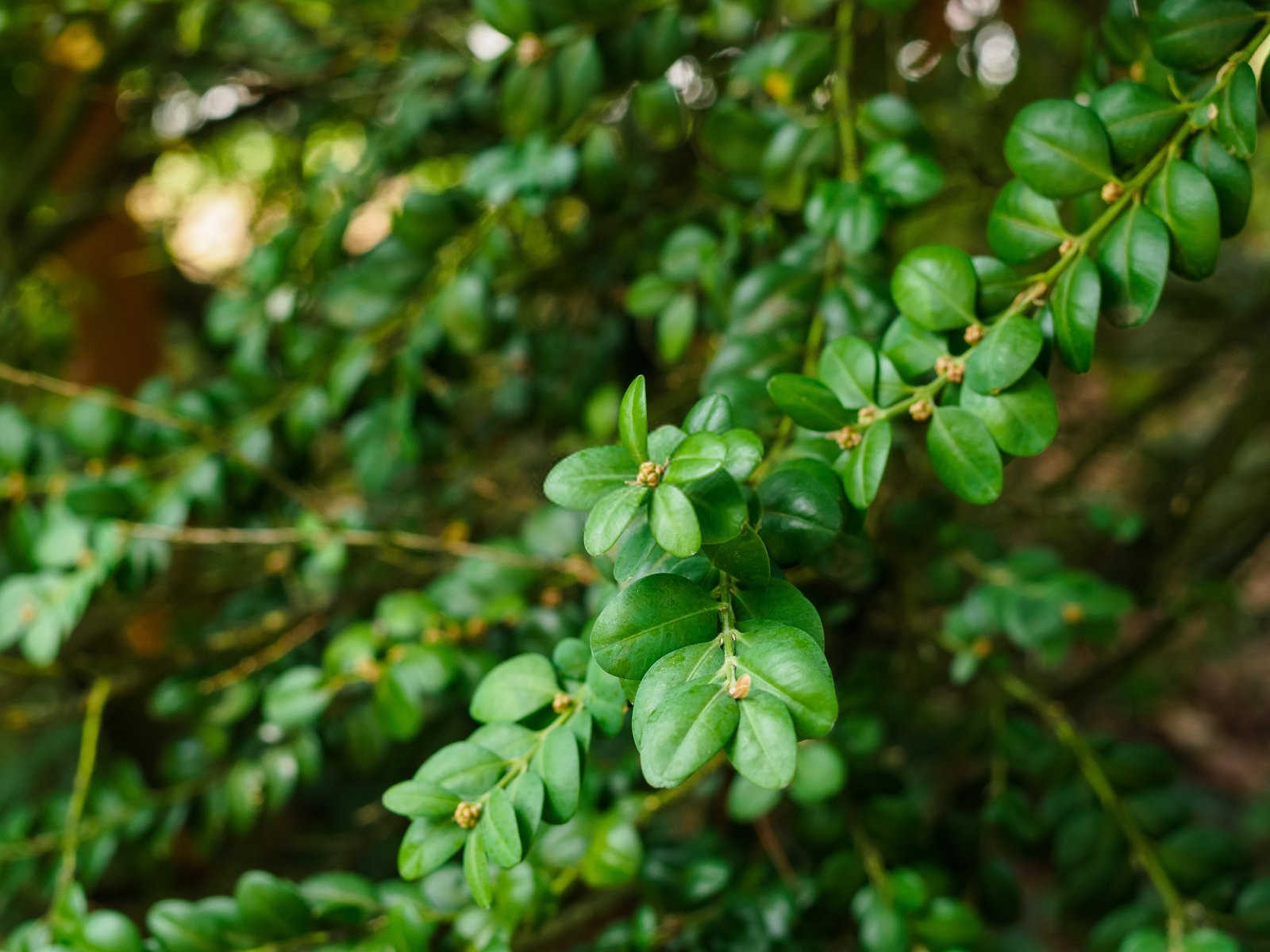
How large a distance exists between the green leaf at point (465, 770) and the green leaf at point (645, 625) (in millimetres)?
120

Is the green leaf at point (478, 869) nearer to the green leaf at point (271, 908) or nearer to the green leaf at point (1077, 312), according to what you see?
the green leaf at point (271, 908)

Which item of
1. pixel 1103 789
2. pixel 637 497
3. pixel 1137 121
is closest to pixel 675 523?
pixel 637 497

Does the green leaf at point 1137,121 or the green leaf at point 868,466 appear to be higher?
the green leaf at point 1137,121

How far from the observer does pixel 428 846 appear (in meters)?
0.51

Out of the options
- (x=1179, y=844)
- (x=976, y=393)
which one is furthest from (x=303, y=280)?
(x=1179, y=844)

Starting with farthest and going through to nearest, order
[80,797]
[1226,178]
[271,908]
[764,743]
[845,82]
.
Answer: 1. [80,797]
2. [845,82]
3. [271,908]
4. [1226,178]
5. [764,743]

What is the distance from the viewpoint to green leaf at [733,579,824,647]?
0.45m

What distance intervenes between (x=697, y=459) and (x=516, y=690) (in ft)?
0.66

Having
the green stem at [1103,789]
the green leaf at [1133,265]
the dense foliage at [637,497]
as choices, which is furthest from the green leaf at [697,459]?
the green stem at [1103,789]

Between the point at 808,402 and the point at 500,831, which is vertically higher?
the point at 808,402

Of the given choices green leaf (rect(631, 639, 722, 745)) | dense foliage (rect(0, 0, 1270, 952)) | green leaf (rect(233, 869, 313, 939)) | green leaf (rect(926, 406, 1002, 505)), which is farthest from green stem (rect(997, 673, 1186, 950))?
green leaf (rect(233, 869, 313, 939))

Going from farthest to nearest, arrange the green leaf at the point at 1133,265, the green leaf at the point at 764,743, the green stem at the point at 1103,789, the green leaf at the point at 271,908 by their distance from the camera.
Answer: the green stem at the point at 1103,789, the green leaf at the point at 271,908, the green leaf at the point at 1133,265, the green leaf at the point at 764,743

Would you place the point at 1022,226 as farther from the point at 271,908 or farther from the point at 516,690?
the point at 271,908

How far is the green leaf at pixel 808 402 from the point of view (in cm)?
51
